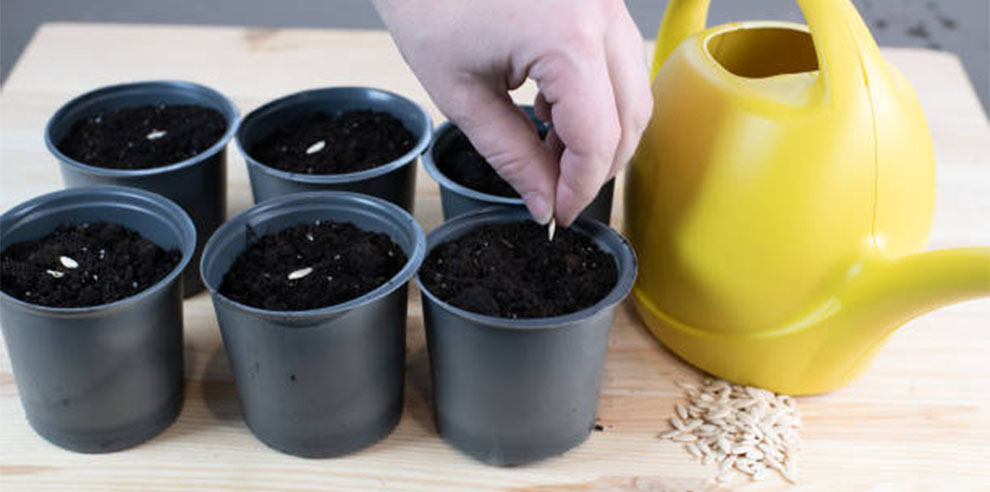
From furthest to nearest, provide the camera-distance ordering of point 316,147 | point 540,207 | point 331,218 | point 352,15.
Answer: point 352,15
point 316,147
point 331,218
point 540,207

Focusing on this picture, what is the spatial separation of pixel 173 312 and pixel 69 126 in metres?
0.33

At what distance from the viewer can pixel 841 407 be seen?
0.82m

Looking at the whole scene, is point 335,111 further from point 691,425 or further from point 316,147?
point 691,425

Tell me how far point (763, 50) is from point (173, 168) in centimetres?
53

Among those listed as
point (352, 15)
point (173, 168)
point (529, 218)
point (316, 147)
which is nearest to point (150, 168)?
point (173, 168)

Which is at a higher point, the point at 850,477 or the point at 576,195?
the point at 576,195

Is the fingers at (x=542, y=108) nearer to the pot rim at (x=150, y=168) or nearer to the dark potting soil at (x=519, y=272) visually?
the dark potting soil at (x=519, y=272)

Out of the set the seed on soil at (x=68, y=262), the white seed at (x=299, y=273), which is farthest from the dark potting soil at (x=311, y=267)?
the seed on soil at (x=68, y=262)

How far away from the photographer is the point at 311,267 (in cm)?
76

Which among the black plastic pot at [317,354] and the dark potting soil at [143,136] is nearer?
the black plastic pot at [317,354]

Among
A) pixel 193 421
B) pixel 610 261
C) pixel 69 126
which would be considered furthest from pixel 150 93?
pixel 610 261

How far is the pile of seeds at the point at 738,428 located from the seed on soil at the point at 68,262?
47cm

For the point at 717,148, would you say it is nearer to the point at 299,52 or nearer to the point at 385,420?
the point at 385,420

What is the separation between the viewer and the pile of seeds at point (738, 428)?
757mm
